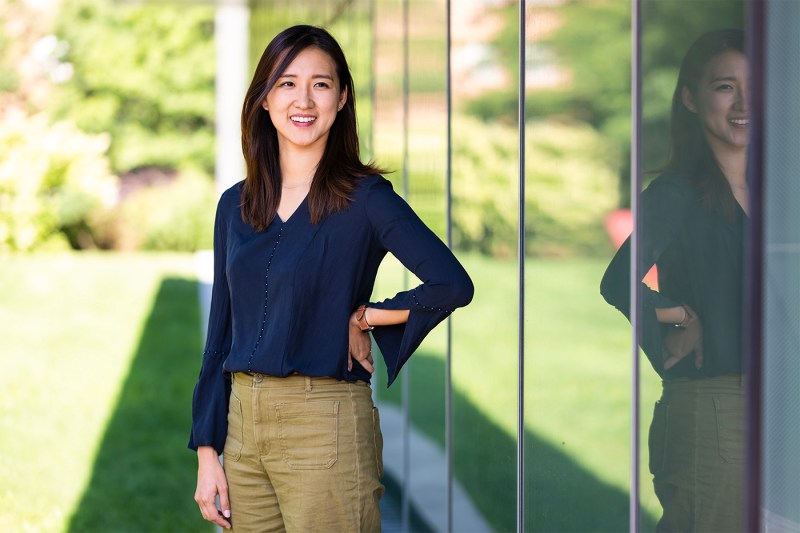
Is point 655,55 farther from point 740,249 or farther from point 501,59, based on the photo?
point 501,59

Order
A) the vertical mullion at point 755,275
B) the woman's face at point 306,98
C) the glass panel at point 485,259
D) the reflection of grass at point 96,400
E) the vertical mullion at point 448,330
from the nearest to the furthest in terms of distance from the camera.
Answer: the vertical mullion at point 755,275, the woman's face at point 306,98, the glass panel at point 485,259, the vertical mullion at point 448,330, the reflection of grass at point 96,400

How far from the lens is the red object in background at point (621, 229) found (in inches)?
93.3

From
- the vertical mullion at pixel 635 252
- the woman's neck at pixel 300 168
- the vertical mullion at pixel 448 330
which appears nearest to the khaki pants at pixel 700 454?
the vertical mullion at pixel 635 252

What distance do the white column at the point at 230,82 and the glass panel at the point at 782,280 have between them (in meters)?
16.2

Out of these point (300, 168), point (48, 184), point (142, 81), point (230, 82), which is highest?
point (142, 81)

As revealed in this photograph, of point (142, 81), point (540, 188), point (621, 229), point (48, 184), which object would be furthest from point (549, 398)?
point (142, 81)

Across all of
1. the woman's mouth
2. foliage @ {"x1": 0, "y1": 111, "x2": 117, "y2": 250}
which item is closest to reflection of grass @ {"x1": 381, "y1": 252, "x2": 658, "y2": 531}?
the woman's mouth

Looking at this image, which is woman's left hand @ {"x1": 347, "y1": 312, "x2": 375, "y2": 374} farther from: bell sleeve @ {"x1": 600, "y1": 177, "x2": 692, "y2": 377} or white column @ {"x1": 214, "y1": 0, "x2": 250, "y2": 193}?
white column @ {"x1": 214, "y1": 0, "x2": 250, "y2": 193}

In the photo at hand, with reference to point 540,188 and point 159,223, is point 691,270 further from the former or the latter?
point 159,223

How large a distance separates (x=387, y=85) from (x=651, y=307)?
3.96m

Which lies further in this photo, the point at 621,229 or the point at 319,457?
the point at 621,229

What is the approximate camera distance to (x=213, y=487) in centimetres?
262

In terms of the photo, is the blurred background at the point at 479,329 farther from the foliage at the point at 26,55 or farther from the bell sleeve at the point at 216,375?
the foliage at the point at 26,55

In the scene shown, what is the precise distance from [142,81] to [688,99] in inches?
1029
